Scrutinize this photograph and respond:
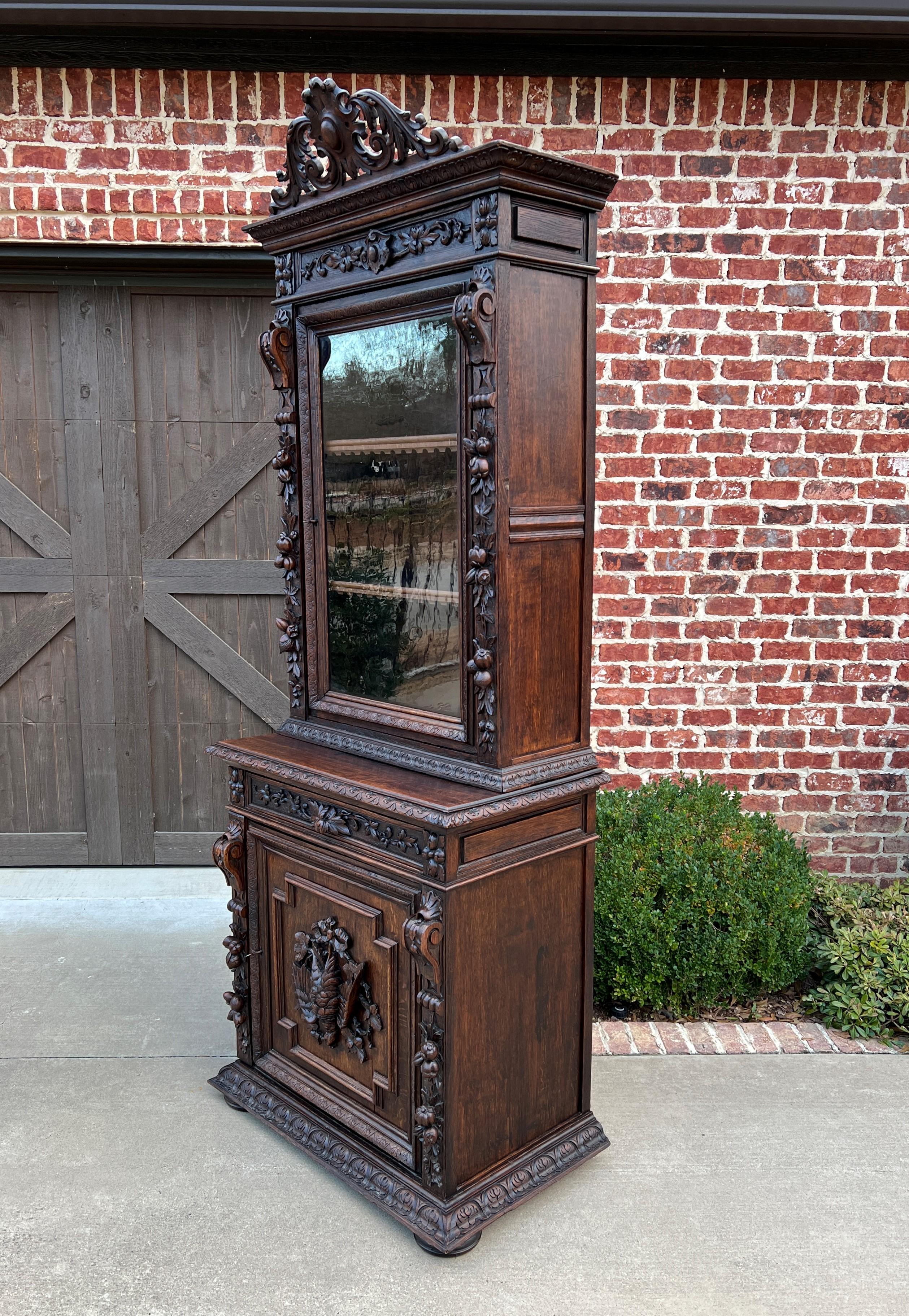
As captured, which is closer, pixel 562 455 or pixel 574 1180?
pixel 562 455

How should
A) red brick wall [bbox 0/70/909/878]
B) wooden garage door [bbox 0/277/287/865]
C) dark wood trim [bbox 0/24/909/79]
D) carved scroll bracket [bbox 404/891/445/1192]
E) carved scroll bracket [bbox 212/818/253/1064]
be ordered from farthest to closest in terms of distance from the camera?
1. wooden garage door [bbox 0/277/287/865]
2. red brick wall [bbox 0/70/909/878]
3. dark wood trim [bbox 0/24/909/79]
4. carved scroll bracket [bbox 212/818/253/1064]
5. carved scroll bracket [bbox 404/891/445/1192]

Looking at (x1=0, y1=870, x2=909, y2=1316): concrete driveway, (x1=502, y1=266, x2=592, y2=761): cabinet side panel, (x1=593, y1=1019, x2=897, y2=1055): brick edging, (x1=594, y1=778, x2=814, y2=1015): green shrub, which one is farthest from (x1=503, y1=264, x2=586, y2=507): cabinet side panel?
(x1=593, y1=1019, x2=897, y2=1055): brick edging

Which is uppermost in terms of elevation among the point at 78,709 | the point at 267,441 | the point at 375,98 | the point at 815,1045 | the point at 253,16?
the point at 253,16

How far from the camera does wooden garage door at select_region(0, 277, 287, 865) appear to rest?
429 centimetres

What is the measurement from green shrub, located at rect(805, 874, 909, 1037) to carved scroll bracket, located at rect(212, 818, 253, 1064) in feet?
6.36

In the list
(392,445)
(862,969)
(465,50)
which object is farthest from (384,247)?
(862,969)

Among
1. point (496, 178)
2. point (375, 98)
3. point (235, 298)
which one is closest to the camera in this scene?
point (496, 178)

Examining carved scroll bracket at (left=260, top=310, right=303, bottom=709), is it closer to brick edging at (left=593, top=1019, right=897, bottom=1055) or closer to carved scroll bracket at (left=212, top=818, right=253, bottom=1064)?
carved scroll bracket at (left=212, top=818, right=253, bottom=1064)

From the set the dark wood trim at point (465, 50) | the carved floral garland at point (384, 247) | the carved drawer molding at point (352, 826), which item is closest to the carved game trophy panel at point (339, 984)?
the carved drawer molding at point (352, 826)

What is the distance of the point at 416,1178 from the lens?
7.89ft

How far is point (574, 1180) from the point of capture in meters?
2.58

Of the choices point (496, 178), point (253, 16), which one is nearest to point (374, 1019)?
point (496, 178)

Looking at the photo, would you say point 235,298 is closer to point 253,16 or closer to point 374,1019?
point 253,16

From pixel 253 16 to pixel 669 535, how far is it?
2426 mm
